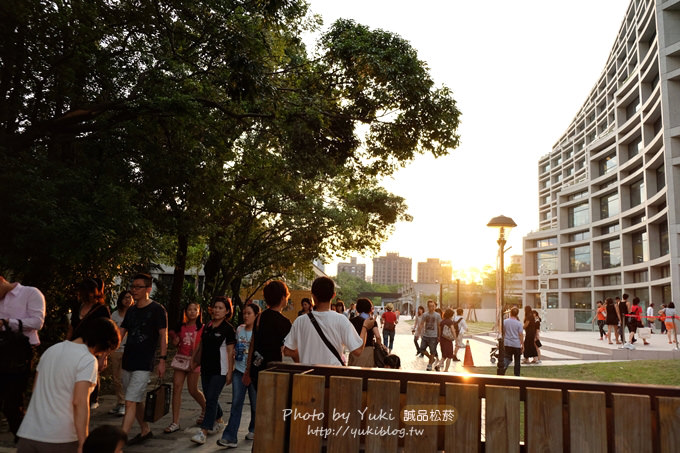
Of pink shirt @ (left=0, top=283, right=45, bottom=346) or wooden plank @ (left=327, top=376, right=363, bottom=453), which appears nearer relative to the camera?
wooden plank @ (left=327, top=376, right=363, bottom=453)

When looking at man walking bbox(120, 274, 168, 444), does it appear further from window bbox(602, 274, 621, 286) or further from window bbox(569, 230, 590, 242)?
window bbox(569, 230, 590, 242)

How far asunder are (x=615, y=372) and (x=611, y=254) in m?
44.0

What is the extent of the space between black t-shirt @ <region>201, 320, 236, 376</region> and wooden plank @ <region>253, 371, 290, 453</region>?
3.09m

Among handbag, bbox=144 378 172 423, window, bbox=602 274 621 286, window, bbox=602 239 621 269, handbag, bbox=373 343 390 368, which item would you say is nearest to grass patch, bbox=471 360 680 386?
handbag, bbox=373 343 390 368

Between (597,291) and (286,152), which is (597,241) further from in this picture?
(286,152)

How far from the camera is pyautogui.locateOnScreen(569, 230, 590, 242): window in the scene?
54831 mm

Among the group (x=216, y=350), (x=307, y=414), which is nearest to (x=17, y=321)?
(x=216, y=350)

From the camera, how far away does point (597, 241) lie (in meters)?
51.5

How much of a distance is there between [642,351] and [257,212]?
14.7 meters

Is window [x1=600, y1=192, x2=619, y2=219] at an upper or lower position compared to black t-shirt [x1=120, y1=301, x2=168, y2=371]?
upper

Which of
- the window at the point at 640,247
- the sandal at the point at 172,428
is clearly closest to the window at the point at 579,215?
the window at the point at 640,247

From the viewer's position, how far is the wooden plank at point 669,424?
218 cm

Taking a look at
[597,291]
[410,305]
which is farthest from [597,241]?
[410,305]

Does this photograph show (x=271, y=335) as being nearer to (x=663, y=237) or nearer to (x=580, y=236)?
(x=663, y=237)
